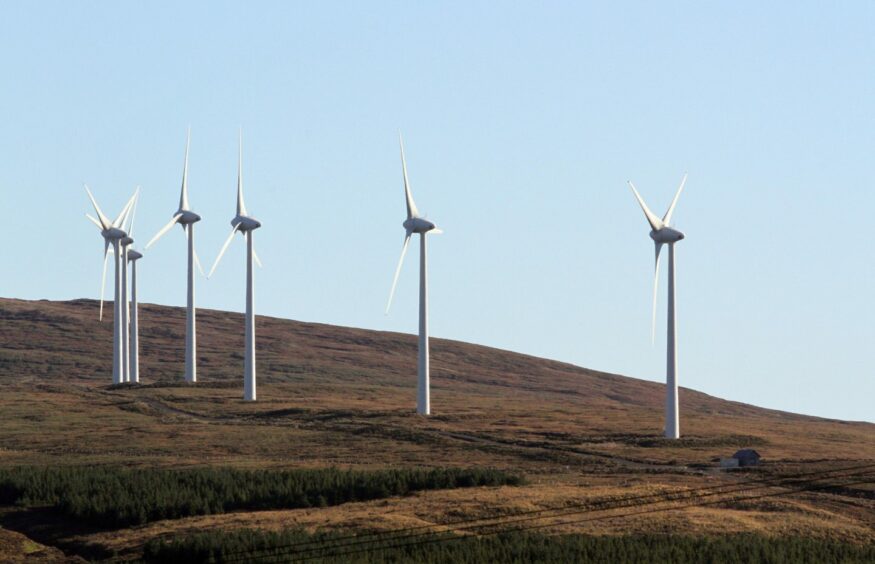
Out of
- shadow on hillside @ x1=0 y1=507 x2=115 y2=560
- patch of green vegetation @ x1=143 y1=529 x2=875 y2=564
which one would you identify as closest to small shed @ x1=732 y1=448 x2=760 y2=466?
patch of green vegetation @ x1=143 y1=529 x2=875 y2=564

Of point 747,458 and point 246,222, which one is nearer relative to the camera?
point 747,458

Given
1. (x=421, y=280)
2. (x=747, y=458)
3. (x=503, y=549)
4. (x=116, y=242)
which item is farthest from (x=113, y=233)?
(x=503, y=549)

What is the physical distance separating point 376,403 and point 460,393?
1617 inches

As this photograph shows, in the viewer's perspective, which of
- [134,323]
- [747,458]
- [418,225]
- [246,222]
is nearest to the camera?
[747,458]

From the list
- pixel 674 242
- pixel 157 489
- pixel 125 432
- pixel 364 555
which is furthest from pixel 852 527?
pixel 125 432

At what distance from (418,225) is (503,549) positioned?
61950mm

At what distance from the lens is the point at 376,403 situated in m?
137

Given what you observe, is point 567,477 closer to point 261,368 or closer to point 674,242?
point 674,242

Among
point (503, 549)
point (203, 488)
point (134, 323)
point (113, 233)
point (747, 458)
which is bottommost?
point (503, 549)

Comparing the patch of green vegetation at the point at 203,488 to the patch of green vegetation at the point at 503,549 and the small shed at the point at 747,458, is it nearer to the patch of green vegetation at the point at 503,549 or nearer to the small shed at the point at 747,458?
the patch of green vegetation at the point at 503,549

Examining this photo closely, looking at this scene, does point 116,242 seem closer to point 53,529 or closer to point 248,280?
point 248,280

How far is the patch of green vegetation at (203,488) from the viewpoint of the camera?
71.2 meters

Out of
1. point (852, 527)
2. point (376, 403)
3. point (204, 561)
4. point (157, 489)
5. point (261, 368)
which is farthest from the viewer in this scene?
point (261, 368)

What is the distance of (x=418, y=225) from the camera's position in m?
119
